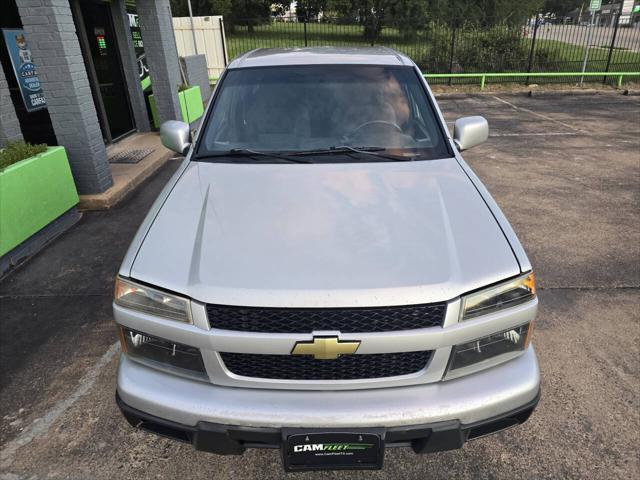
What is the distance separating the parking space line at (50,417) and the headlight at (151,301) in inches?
48.6

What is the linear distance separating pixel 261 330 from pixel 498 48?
17617 mm

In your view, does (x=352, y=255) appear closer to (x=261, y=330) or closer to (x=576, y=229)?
(x=261, y=330)

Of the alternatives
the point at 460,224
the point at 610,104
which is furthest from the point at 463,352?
the point at 610,104

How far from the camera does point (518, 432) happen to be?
2475 millimetres

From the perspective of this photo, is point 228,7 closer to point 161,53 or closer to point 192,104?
point 192,104

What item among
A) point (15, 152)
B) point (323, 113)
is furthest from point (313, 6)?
point (323, 113)

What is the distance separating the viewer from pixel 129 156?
25.8 ft

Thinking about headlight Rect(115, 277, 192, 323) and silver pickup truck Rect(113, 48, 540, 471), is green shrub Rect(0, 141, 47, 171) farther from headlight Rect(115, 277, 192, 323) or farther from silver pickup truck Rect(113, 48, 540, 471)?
headlight Rect(115, 277, 192, 323)

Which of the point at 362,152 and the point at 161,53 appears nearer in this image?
the point at 362,152

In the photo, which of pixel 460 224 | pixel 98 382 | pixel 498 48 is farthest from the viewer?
pixel 498 48

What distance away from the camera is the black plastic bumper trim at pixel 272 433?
175 cm

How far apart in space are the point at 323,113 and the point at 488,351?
1823 millimetres

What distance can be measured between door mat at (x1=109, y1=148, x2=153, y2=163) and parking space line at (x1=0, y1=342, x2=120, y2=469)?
17.3ft

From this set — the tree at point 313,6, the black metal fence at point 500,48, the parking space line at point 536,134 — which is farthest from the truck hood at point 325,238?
the tree at point 313,6
